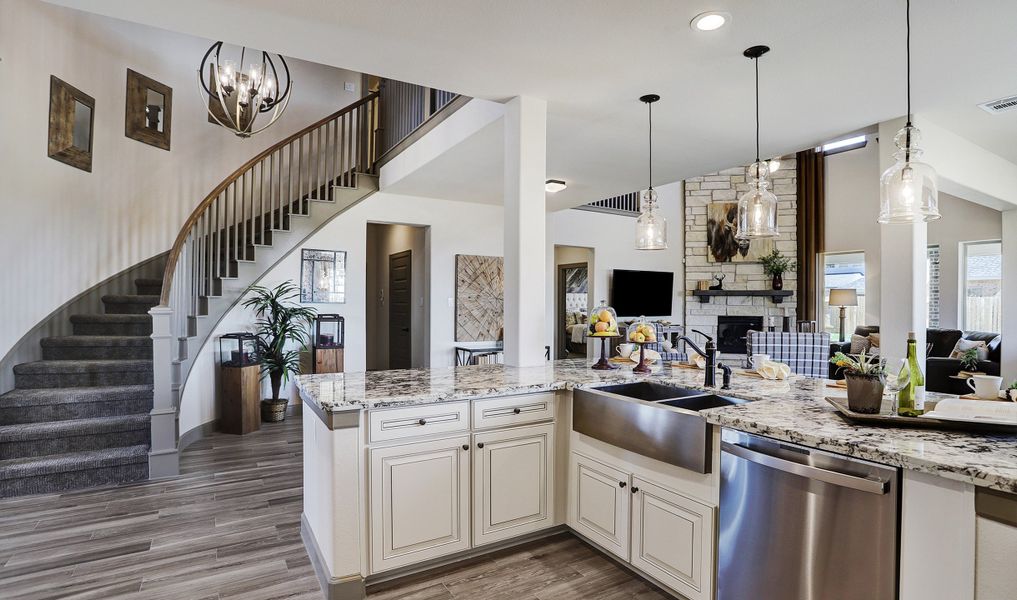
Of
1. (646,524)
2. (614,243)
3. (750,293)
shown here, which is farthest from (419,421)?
(750,293)

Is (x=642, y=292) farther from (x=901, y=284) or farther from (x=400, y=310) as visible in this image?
(x=901, y=284)

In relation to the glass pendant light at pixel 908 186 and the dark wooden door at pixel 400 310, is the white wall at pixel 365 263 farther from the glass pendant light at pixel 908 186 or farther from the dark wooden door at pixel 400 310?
the glass pendant light at pixel 908 186

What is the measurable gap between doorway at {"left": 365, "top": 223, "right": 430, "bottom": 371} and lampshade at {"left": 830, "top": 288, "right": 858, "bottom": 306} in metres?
6.50

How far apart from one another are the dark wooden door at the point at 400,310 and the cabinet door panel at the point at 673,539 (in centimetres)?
545

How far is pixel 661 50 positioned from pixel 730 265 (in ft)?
24.0

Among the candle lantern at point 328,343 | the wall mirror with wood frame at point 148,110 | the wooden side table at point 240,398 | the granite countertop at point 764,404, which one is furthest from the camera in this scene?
the candle lantern at point 328,343

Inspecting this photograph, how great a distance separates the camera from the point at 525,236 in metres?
3.41

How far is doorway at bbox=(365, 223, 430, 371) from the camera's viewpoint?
7.11 m

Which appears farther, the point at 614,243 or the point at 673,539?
the point at 614,243

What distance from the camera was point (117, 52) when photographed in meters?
5.22

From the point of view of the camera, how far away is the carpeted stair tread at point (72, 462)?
3488mm

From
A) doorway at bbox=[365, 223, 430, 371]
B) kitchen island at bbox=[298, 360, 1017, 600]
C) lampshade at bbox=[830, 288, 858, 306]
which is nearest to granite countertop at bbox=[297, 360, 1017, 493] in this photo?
kitchen island at bbox=[298, 360, 1017, 600]

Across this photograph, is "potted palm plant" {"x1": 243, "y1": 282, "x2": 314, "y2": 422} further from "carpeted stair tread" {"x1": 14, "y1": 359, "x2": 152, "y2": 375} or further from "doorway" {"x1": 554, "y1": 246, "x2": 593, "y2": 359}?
"doorway" {"x1": 554, "y1": 246, "x2": 593, "y2": 359}

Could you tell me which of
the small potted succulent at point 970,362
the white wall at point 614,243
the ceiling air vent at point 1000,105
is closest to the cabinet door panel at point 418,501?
the ceiling air vent at point 1000,105
